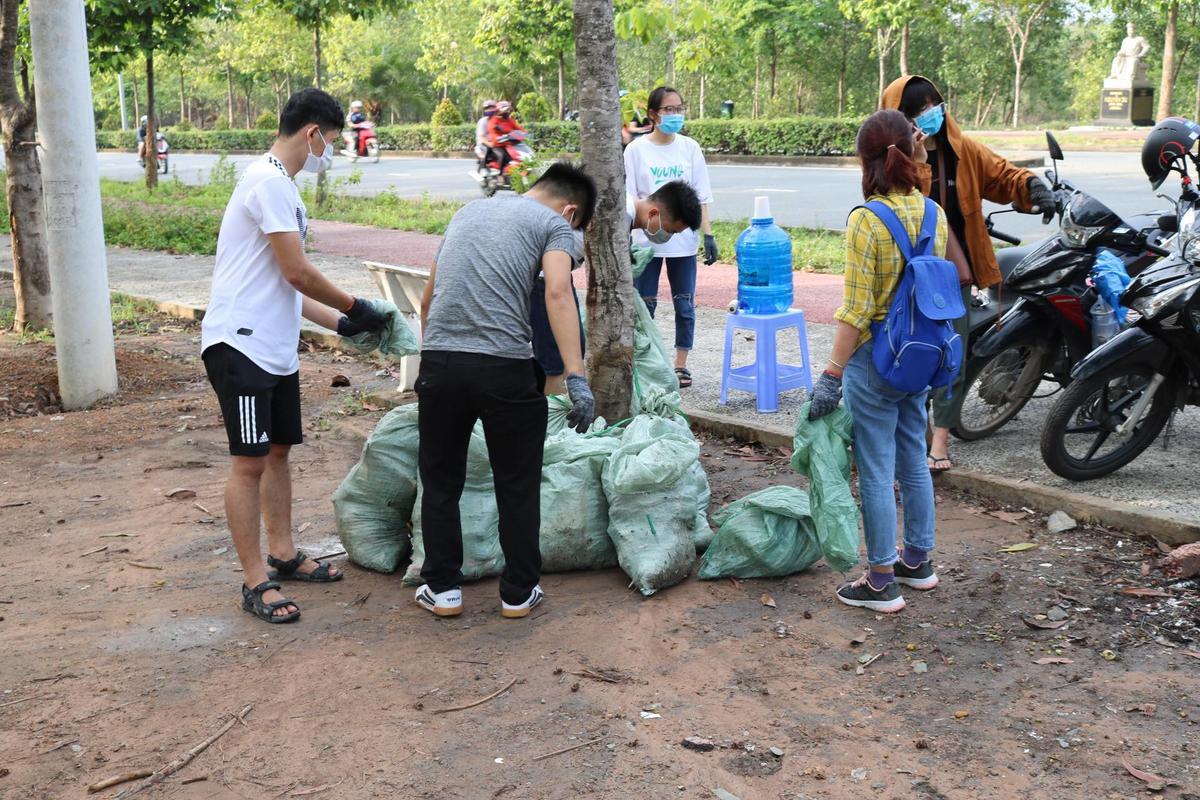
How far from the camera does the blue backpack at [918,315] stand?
383 cm

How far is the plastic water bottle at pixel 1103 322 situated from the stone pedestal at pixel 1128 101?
3164 centimetres

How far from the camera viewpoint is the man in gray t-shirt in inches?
151

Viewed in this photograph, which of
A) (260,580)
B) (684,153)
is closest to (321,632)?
(260,580)

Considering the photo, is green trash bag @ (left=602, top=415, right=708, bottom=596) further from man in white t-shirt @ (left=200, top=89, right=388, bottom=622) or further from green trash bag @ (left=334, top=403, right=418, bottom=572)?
man in white t-shirt @ (left=200, top=89, right=388, bottom=622)

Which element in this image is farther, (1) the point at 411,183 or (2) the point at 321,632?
(1) the point at 411,183

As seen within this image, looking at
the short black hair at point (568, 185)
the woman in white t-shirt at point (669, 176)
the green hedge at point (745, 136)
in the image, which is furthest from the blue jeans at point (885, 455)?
the green hedge at point (745, 136)

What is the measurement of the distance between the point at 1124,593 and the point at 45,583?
13.1ft

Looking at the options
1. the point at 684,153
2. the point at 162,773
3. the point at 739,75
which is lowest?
the point at 162,773

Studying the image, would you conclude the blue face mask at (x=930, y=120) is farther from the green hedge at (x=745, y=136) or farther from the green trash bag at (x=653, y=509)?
the green hedge at (x=745, y=136)

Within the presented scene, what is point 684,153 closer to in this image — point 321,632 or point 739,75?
point 321,632

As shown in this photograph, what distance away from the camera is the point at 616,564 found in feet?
15.1

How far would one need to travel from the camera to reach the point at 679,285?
7.00 m

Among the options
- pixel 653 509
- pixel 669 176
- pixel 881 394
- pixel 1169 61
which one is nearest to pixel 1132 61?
pixel 1169 61

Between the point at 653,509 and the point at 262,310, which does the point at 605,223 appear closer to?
the point at 653,509
